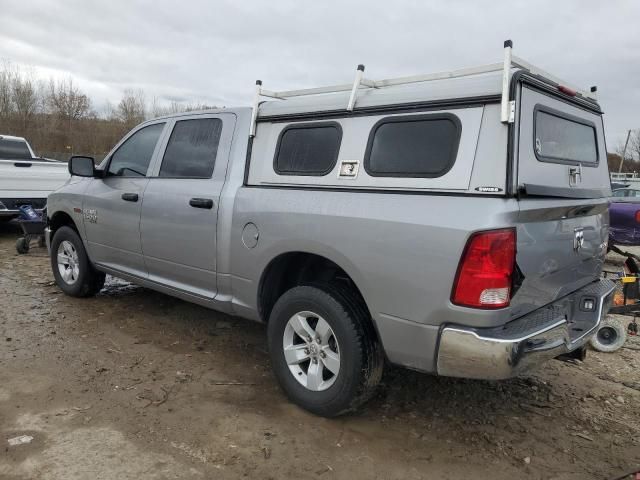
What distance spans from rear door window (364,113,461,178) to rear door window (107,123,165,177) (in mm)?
2394

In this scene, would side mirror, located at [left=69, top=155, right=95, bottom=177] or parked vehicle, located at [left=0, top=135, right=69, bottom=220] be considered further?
parked vehicle, located at [left=0, top=135, right=69, bottom=220]

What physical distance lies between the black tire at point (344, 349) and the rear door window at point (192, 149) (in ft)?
4.53

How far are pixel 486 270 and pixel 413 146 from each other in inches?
32.7

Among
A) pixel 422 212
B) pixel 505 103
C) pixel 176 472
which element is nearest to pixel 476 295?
pixel 422 212

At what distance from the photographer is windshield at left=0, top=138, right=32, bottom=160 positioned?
11.0 meters

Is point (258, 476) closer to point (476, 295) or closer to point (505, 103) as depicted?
point (476, 295)

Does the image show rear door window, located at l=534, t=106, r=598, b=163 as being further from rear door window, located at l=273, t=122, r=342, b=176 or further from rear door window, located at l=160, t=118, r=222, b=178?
rear door window, located at l=160, t=118, r=222, b=178

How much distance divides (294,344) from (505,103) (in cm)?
196

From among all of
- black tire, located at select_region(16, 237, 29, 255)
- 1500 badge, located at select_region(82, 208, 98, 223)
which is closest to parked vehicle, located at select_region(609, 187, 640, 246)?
1500 badge, located at select_region(82, 208, 98, 223)

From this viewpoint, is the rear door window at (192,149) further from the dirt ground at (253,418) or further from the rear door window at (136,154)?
the dirt ground at (253,418)

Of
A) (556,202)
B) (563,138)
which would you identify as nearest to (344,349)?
(556,202)

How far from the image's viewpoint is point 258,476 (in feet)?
8.81

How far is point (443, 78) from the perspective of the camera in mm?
2906

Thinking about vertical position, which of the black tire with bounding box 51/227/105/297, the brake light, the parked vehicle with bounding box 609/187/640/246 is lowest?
the black tire with bounding box 51/227/105/297
